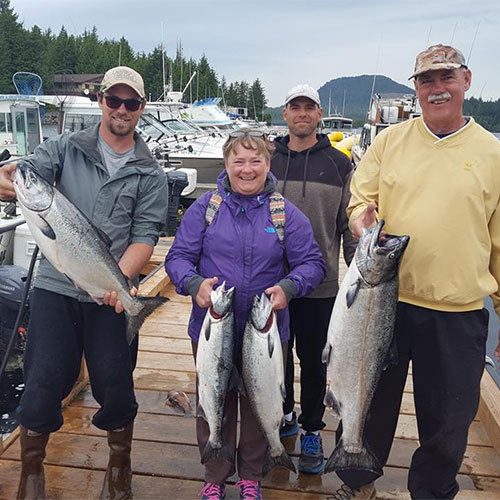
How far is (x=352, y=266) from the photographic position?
7.80 ft

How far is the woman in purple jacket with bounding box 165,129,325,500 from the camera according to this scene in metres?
2.58

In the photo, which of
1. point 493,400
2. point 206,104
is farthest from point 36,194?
point 206,104

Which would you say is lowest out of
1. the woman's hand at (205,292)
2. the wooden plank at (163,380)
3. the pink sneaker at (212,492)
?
the wooden plank at (163,380)

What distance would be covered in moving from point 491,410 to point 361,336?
1.76 m

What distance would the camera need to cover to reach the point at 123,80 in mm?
2721

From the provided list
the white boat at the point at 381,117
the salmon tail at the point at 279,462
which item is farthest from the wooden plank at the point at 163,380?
the white boat at the point at 381,117

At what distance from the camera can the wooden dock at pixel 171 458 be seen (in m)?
2.91

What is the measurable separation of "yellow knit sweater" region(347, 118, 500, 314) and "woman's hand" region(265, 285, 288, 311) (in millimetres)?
592

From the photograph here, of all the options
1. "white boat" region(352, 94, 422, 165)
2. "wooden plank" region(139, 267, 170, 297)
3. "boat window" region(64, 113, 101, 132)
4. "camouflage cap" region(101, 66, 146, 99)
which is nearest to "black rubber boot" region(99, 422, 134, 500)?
"camouflage cap" region(101, 66, 146, 99)

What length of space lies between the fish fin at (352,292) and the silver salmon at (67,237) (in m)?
1.12

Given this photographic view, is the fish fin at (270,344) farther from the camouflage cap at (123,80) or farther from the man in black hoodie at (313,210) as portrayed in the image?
the camouflage cap at (123,80)

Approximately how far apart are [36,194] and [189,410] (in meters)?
2.02

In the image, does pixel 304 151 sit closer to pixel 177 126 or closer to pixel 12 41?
pixel 177 126

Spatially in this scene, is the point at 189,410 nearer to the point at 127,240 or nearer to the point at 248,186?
the point at 127,240
